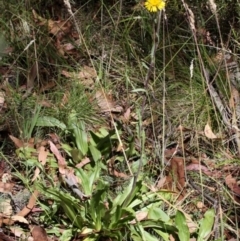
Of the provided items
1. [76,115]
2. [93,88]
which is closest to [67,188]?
[76,115]

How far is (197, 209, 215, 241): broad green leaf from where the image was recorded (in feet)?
7.94

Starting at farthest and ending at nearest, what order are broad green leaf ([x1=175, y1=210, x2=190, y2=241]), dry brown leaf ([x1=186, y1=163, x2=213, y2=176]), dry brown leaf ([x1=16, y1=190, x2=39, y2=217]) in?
dry brown leaf ([x1=186, y1=163, x2=213, y2=176]) → dry brown leaf ([x1=16, y1=190, x2=39, y2=217]) → broad green leaf ([x1=175, y1=210, x2=190, y2=241])

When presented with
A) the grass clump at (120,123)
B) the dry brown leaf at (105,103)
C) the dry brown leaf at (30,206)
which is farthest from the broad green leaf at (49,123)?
the dry brown leaf at (30,206)

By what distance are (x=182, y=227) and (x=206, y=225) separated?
12 cm

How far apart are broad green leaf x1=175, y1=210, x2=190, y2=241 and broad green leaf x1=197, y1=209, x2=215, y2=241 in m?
0.07

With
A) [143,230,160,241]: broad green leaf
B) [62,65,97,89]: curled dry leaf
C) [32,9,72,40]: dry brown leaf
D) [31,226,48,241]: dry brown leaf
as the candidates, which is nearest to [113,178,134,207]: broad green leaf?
[143,230,160,241]: broad green leaf

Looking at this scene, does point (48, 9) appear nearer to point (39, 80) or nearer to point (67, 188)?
point (39, 80)

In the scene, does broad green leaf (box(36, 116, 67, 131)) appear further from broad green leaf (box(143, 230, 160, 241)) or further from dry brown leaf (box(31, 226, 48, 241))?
broad green leaf (box(143, 230, 160, 241))

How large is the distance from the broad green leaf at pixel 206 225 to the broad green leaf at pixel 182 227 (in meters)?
0.07

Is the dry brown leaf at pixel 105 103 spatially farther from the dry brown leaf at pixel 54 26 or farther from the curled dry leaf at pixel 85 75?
the dry brown leaf at pixel 54 26

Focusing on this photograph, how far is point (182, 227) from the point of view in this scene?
2.38 meters

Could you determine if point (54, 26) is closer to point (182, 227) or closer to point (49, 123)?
point (49, 123)

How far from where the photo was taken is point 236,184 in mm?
2623

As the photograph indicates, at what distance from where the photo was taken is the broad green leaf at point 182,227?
7.76ft
